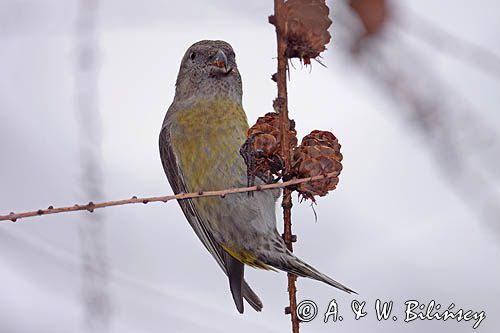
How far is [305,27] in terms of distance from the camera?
1124 millimetres

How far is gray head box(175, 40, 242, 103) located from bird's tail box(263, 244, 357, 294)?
84 centimetres

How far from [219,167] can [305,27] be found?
5.48 feet

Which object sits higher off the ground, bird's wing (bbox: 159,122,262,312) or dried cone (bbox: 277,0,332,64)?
bird's wing (bbox: 159,122,262,312)

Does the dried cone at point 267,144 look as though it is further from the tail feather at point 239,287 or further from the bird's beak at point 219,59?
the bird's beak at point 219,59

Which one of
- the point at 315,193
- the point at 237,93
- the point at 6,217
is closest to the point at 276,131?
the point at 315,193

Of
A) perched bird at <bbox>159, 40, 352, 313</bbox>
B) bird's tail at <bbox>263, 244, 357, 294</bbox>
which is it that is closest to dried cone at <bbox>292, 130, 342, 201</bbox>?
bird's tail at <bbox>263, 244, 357, 294</bbox>

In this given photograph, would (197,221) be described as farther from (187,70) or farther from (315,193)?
(315,193)

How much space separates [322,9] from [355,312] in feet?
3.59

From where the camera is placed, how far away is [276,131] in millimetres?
1439

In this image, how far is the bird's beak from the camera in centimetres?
293

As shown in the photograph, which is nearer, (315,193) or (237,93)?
(315,193)

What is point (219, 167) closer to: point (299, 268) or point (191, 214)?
point (191, 214)

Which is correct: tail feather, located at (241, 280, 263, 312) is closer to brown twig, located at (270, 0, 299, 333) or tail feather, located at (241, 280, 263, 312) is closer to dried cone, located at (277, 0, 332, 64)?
brown twig, located at (270, 0, 299, 333)

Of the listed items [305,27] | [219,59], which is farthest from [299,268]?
[305,27]
